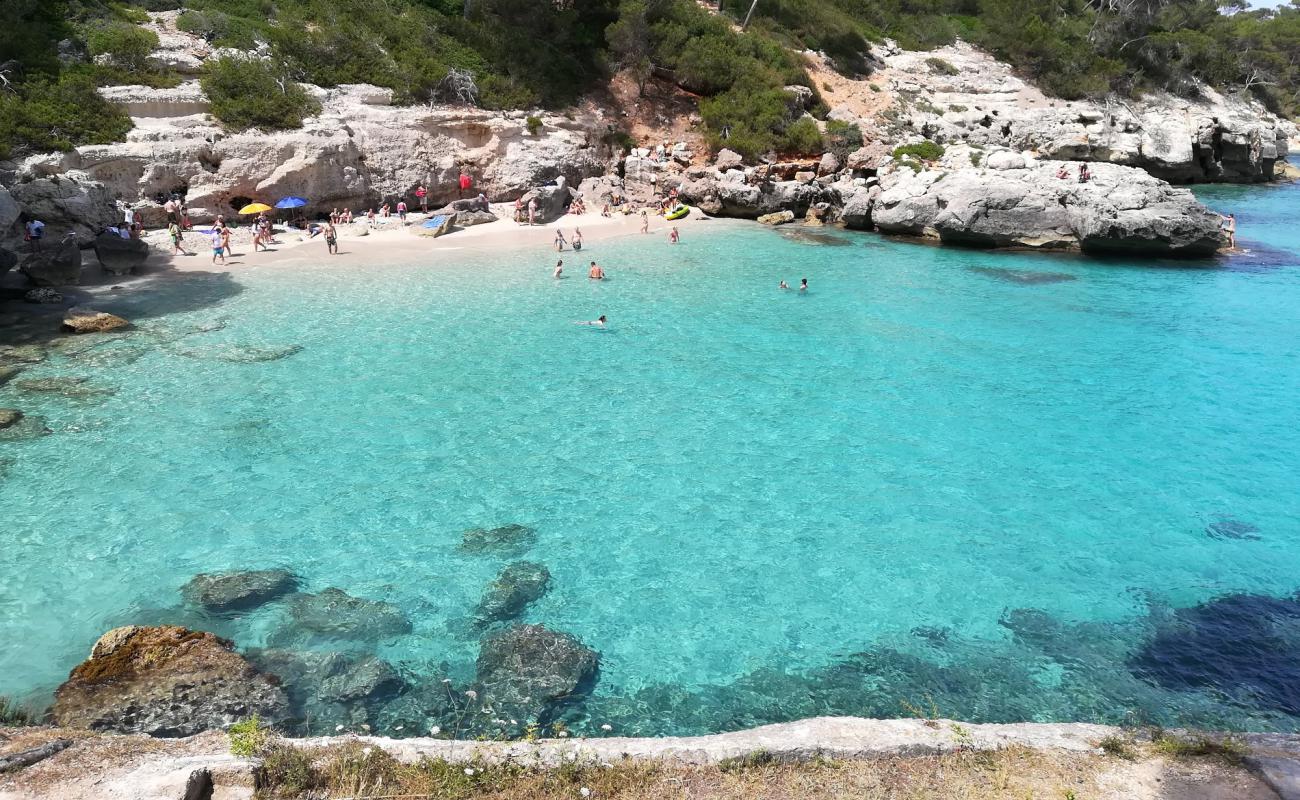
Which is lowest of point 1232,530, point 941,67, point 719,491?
point 1232,530

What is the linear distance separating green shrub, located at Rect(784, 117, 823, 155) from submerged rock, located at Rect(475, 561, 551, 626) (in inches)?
1351

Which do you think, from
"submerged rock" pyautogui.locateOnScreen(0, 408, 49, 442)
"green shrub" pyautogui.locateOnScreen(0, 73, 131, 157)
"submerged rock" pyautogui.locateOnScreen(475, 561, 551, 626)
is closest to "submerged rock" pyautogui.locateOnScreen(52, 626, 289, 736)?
"submerged rock" pyautogui.locateOnScreen(475, 561, 551, 626)

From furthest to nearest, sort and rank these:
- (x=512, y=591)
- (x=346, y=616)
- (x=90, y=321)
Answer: (x=90, y=321) → (x=512, y=591) → (x=346, y=616)

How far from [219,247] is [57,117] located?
287 inches

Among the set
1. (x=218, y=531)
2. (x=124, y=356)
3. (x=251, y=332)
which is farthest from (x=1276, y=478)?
(x=124, y=356)

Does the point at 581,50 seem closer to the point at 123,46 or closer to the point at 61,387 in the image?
the point at 123,46

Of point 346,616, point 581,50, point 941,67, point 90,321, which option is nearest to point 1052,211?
point 581,50

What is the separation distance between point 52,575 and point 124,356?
8736 millimetres

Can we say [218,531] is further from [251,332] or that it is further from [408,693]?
[251,332]

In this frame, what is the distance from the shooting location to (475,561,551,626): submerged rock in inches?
344

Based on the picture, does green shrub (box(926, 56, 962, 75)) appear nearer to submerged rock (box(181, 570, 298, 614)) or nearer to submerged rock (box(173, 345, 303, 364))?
submerged rock (box(173, 345, 303, 364))

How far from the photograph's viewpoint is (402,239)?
28.3 metres

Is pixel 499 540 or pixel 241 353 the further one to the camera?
pixel 241 353

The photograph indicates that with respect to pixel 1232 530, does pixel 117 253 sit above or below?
above
